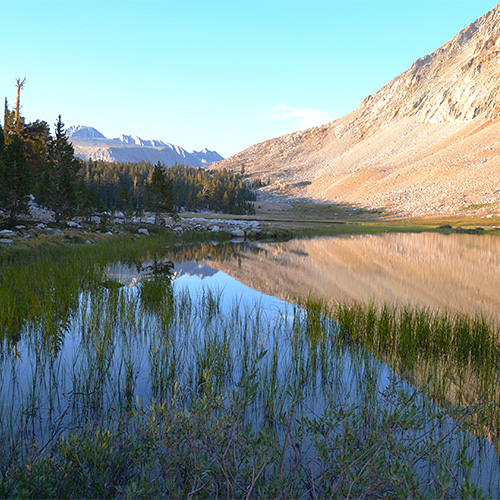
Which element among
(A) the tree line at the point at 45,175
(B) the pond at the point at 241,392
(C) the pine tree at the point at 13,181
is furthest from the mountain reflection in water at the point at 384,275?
(A) the tree line at the point at 45,175

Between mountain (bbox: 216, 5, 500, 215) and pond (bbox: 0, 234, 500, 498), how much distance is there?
215 ft

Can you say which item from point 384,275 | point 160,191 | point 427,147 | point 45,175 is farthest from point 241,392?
point 427,147

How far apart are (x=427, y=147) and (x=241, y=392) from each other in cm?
13195

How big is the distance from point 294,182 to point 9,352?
146 meters

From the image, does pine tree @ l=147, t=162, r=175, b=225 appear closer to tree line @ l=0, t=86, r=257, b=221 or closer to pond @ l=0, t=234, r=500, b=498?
tree line @ l=0, t=86, r=257, b=221

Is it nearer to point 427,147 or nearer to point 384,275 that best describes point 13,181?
point 384,275

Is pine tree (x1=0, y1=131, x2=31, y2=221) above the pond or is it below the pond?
above

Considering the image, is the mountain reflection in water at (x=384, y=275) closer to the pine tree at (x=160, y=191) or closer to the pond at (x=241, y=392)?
the pond at (x=241, y=392)

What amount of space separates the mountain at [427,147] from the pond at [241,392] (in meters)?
65.5

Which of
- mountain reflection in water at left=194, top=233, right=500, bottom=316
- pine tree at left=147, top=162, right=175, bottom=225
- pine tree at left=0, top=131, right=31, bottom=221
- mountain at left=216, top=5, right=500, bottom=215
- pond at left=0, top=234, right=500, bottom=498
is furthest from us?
mountain at left=216, top=5, right=500, bottom=215

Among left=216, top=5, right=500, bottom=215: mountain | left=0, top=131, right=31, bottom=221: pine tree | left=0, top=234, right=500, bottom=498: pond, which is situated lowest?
left=0, top=234, right=500, bottom=498: pond

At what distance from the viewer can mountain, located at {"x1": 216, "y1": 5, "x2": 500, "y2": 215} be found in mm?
79438

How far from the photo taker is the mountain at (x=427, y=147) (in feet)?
261

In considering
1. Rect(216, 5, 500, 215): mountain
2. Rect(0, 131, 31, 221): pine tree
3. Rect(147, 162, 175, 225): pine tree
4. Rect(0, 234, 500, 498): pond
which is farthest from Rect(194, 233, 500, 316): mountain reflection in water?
Rect(216, 5, 500, 215): mountain
